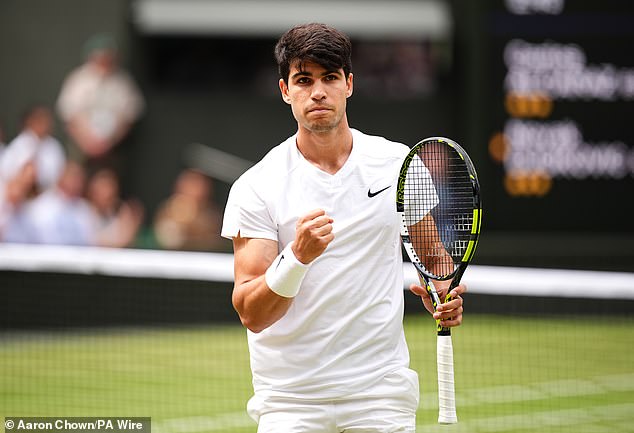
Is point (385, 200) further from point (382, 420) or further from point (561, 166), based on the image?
point (561, 166)

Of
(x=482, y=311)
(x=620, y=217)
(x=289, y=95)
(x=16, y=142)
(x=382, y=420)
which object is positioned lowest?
(x=382, y=420)

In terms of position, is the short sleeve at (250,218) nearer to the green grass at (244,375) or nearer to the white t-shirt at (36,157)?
the green grass at (244,375)

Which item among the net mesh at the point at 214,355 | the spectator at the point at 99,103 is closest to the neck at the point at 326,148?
the net mesh at the point at 214,355

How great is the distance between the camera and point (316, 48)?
12.2ft

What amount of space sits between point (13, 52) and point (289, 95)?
409 inches

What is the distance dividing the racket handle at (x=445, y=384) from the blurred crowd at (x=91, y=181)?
27.4 ft

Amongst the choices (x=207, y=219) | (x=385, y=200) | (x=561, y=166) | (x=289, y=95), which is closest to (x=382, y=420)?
(x=385, y=200)

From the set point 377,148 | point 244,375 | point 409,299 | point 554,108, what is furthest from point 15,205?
point 377,148

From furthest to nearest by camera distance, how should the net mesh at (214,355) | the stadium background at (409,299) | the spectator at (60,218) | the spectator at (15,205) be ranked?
1. the spectator at (60,218)
2. the spectator at (15,205)
3. the stadium background at (409,299)
4. the net mesh at (214,355)

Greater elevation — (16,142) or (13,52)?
(13,52)

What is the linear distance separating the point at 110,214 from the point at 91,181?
1.54ft

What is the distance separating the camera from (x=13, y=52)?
534 inches

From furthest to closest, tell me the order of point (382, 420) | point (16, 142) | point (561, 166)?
point (16, 142), point (561, 166), point (382, 420)

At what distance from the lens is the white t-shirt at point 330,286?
3.76 meters
